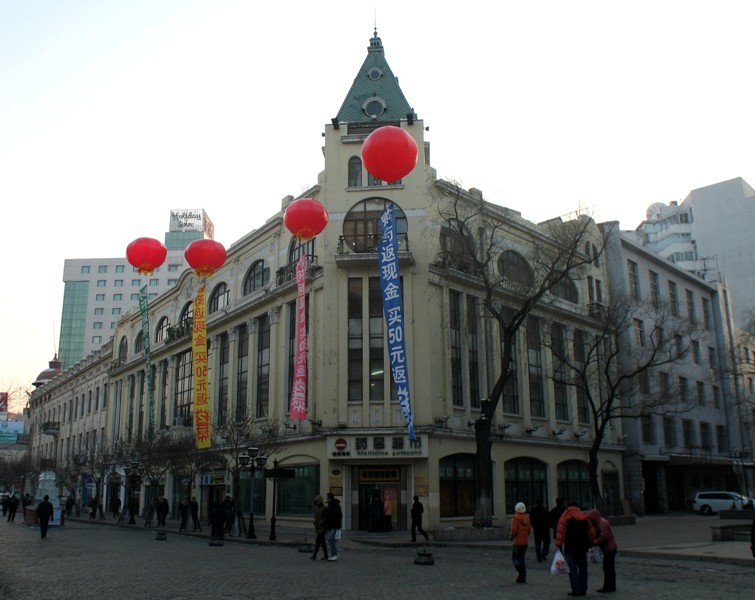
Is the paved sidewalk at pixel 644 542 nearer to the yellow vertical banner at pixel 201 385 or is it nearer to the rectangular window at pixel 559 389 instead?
the yellow vertical banner at pixel 201 385

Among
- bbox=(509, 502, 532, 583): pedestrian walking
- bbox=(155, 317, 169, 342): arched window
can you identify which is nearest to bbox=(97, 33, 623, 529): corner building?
bbox=(155, 317, 169, 342): arched window

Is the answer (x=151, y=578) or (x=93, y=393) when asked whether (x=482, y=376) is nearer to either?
(x=151, y=578)

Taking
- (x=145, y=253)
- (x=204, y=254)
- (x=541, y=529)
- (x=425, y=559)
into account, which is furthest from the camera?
(x=204, y=254)

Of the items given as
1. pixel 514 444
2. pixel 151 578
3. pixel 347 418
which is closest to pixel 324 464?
pixel 347 418

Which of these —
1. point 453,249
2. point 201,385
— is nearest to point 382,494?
point 201,385

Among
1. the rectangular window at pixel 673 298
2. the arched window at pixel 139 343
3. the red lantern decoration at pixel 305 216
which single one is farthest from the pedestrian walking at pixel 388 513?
the arched window at pixel 139 343

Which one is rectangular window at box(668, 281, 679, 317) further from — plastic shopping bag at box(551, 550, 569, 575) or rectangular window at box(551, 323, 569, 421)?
plastic shopping bag at box(551, 550, 569, 575)

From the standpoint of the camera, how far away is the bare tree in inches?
1053

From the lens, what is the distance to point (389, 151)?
60.1 feet

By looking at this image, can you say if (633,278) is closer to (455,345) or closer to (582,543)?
(455,345)

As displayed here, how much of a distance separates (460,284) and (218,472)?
18.5 m

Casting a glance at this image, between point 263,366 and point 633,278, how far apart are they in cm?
2611

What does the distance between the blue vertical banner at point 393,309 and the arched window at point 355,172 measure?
5.93 metres

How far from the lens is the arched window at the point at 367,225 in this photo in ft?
114
